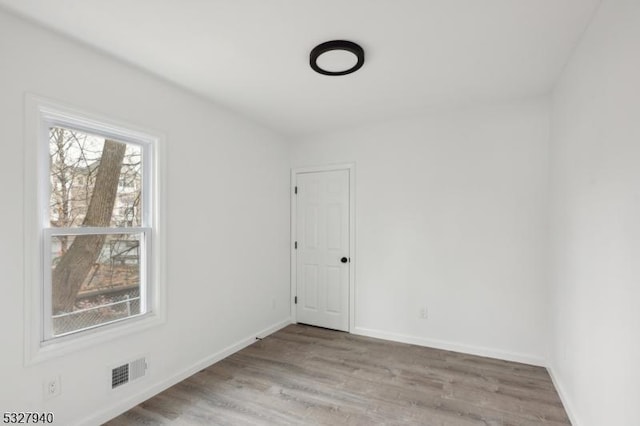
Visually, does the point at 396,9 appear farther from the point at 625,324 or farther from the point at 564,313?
the point at 564,313

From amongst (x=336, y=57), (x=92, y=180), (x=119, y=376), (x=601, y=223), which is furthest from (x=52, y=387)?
(x=601, y=223)

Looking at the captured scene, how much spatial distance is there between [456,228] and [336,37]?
92.3 inches

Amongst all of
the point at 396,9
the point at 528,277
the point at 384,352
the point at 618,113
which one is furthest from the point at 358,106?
the point at 384,352

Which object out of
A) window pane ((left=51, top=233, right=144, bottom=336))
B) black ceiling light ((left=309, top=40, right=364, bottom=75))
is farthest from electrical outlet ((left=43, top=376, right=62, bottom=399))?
black ceiling light ((left=309, top=40, right=364, bottom=75))

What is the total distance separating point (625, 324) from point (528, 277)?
177 cm

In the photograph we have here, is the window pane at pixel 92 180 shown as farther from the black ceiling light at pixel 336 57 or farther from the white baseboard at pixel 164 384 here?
the black ceiling light at pixel 336 57

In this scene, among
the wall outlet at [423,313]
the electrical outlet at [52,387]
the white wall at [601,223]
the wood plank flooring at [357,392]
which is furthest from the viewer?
the wall outlet at [423,313]

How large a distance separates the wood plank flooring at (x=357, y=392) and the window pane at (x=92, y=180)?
1.46 metres

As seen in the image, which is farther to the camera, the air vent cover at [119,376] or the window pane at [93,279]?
the air vent cover at [119,376]

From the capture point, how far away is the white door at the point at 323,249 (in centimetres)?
409

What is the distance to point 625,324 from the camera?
1461 millimetres

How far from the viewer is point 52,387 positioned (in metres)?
1.95

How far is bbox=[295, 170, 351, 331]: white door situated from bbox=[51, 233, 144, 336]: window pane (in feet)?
7.21

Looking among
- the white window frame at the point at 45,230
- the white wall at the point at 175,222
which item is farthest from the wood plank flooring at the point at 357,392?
the white window frame at the point at 45,230
